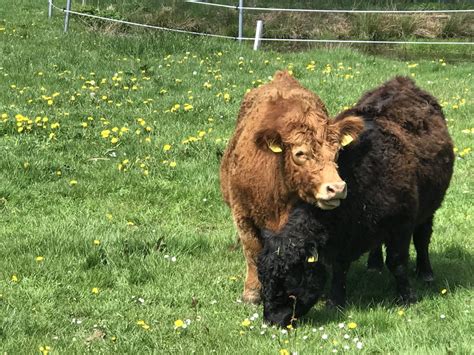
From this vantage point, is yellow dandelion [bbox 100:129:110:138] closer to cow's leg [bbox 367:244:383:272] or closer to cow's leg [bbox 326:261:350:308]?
cow's leg [bbox 367:244:383:272]

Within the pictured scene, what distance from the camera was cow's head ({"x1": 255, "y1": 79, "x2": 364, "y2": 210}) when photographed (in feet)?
15.4

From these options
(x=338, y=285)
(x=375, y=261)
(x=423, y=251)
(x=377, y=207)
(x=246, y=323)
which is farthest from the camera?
(x=375, y=261)

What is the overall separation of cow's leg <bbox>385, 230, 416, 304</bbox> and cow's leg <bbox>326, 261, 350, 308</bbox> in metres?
0.40

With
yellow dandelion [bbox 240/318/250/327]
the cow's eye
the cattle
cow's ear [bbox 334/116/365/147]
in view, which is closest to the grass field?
yellow dandelion [bbox 240/318/250/327]

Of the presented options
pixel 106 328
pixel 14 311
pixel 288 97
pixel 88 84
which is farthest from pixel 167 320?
pixel 88 84

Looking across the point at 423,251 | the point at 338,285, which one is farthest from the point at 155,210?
the point at 423,251

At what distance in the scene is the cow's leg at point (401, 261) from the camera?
18.0 ft

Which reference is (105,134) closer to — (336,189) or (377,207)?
(377,207)

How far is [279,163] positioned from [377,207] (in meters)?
0.85

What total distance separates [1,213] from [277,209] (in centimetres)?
349

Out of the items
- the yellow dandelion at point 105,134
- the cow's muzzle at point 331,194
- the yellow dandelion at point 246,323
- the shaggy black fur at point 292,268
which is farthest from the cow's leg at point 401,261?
the yellow dandelion at point 105,134

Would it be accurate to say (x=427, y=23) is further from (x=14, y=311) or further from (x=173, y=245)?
(x=14, y=311)

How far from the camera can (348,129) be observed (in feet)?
16.6

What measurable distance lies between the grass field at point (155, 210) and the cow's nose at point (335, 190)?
0.93 m
